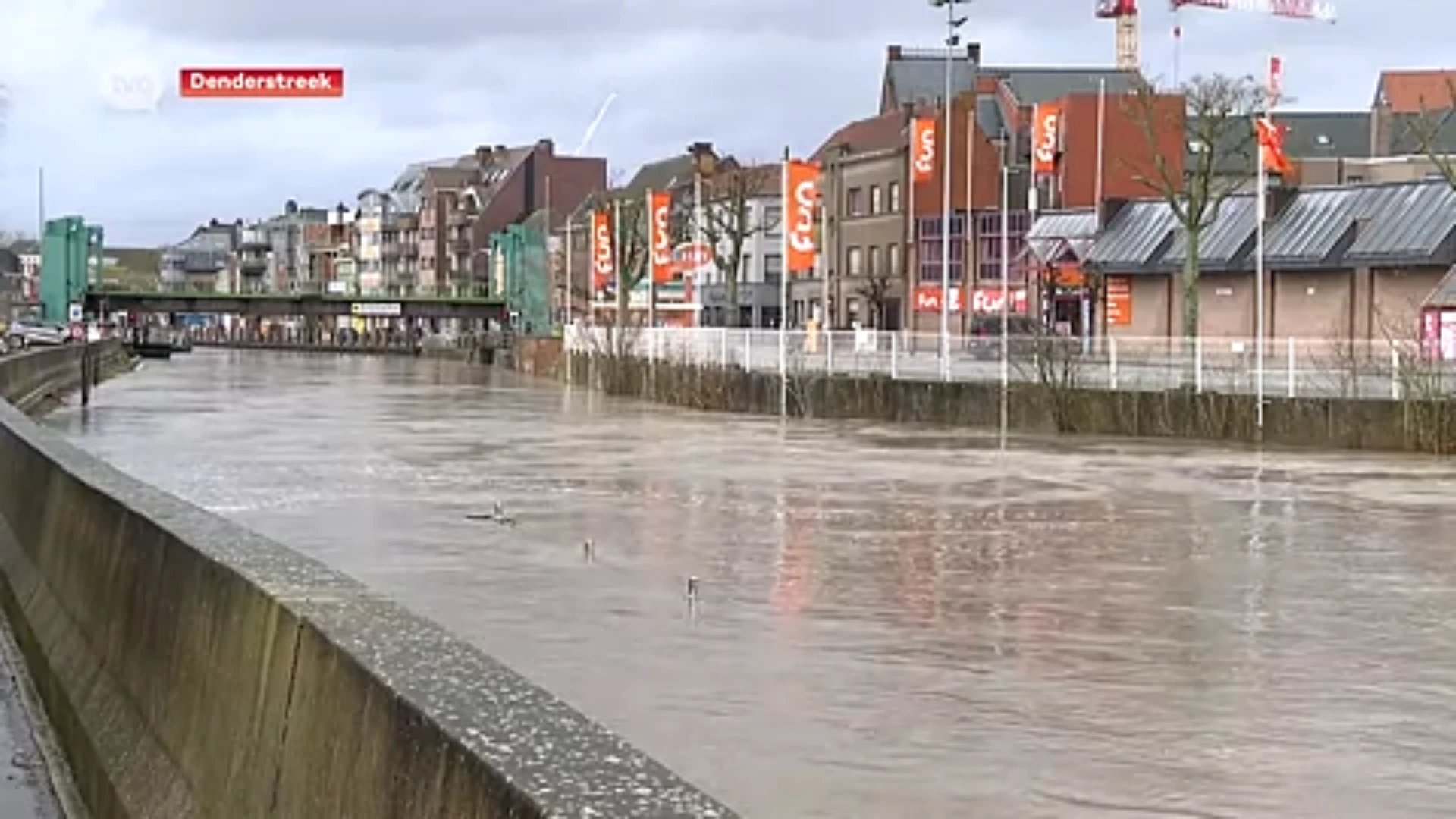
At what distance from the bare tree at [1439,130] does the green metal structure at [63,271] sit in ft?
246

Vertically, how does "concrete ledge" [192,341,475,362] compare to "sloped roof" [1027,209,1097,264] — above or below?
below

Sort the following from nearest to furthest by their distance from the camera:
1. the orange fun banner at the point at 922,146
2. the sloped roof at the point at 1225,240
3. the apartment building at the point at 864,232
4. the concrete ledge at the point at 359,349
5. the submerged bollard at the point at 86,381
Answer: the submerged bollard at the point at 86,381
the sloped roof at the point at 1225,240
the orange fun banner at the point at 922,146
the apartment building at the point at 864,232
the concrete ledge at the point at 359,349

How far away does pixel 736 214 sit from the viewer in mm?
104062

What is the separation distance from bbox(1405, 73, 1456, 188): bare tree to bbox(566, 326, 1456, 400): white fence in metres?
5.07

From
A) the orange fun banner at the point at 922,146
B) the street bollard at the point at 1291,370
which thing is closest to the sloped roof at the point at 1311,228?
the orange fun banner at the point at 922,146

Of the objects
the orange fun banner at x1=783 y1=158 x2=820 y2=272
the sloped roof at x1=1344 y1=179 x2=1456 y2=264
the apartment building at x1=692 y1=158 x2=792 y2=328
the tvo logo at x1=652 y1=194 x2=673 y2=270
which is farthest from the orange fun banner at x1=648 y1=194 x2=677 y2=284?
the apartment building at x1=692 y1=158 x2=792 y2=328

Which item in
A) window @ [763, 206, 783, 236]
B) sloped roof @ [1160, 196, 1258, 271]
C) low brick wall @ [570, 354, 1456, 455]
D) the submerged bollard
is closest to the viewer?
low brick wall @ [570, 354, 1456, 455]

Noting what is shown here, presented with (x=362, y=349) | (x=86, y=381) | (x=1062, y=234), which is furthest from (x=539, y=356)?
(x=362, y=349)

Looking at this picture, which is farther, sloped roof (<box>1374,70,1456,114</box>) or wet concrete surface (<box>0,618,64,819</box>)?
sloped roof (<box>1374,70,1456,114</box>)

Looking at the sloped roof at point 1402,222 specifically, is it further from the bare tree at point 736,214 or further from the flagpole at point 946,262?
the bare tree at point 736,214

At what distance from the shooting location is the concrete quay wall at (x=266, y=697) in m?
5.19

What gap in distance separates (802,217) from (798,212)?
0.85 feet

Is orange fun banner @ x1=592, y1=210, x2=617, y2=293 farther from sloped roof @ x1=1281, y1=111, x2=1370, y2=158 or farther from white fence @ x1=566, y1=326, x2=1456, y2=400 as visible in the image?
sloped roof @ x1=1281, y1=111, x2=1370, y2=158

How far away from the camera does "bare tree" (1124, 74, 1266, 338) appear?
6331 cm
